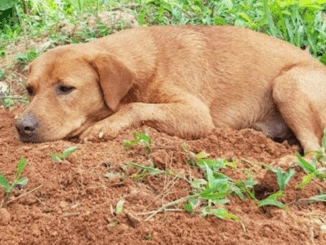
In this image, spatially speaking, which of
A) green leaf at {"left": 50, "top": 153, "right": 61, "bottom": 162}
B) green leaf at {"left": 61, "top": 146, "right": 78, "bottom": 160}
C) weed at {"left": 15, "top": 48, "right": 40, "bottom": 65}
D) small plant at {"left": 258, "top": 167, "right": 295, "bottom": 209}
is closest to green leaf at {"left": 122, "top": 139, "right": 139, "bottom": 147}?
green leaf at {"left": 61, "top": 146, "right": 78, "bottom": 160}

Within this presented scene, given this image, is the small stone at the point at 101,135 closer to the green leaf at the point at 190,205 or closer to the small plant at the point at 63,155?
the small plant at the point at 63,155

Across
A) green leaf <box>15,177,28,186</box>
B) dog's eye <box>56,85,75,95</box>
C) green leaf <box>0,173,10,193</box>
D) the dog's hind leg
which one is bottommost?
the dog's hind leg

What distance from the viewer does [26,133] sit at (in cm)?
518

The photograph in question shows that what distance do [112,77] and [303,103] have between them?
5.80 ft

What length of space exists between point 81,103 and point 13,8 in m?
4.01

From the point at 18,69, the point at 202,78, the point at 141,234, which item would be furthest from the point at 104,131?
the point at 18,69

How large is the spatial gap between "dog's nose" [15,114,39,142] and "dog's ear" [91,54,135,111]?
70 cm

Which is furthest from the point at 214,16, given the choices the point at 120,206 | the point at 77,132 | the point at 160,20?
the point at 120,206

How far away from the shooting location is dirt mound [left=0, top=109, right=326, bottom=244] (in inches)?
142

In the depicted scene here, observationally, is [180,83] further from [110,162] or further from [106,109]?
[110,162]

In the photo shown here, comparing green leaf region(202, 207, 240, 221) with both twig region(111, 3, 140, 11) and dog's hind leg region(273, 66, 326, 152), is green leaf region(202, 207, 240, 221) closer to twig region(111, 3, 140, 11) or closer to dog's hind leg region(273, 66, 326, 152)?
dog's hind leg region(273, 66, 326, 152)

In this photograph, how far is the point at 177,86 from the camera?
586 cm

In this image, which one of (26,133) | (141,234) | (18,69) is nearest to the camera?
(141,234)

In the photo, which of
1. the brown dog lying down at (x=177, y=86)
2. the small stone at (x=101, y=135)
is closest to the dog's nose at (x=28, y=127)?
the brown dog lying down at (x=177, y=86)
